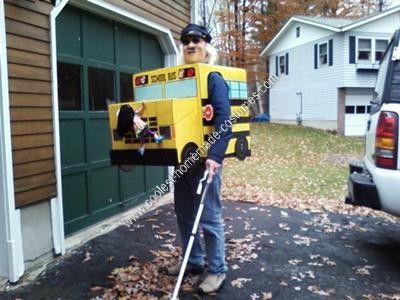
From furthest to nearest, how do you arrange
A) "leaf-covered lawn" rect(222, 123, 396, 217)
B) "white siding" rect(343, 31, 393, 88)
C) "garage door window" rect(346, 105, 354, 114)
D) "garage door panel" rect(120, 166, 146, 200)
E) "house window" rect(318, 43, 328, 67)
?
"house window" rect(318, 43, 328, 67) < "garage door window" rect(346, 105, 354, 114) < "white siding" rect(343, 31, 393, 88) < "leaf-covered lawn" rect(222, 123, 396, 217) < "garage door panel" rect(120, 166, 146, 200)

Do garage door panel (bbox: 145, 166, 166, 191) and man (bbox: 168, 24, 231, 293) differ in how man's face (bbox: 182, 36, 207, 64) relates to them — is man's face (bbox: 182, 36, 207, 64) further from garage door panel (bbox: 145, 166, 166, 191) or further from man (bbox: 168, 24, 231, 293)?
garage door panel (bbox: 145, 166, 166, 191)

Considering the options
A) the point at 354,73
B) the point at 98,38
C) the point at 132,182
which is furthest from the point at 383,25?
the point at 98,38

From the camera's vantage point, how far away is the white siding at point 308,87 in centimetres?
2002

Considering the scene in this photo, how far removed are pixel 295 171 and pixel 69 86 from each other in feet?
23.8

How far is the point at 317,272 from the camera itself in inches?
155

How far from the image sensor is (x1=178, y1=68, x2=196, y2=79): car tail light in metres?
3.35

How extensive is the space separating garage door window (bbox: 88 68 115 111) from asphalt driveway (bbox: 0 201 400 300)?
153 centimetres

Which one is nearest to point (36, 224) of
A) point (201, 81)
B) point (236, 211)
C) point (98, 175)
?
point (98, 175)

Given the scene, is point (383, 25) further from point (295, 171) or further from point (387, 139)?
point (387, 139)

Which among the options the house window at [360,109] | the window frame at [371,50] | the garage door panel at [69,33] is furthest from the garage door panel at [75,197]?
the house window at [360,109]

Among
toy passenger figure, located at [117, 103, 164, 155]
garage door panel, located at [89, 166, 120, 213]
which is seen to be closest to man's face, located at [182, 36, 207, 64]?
toy passenger figure, located at [117, 103, 164, 155]

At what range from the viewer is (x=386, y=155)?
3.46 metres

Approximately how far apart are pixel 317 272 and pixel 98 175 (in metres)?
2.73

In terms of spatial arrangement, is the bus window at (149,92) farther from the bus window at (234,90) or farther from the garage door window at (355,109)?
the garage door window at (355,109)
